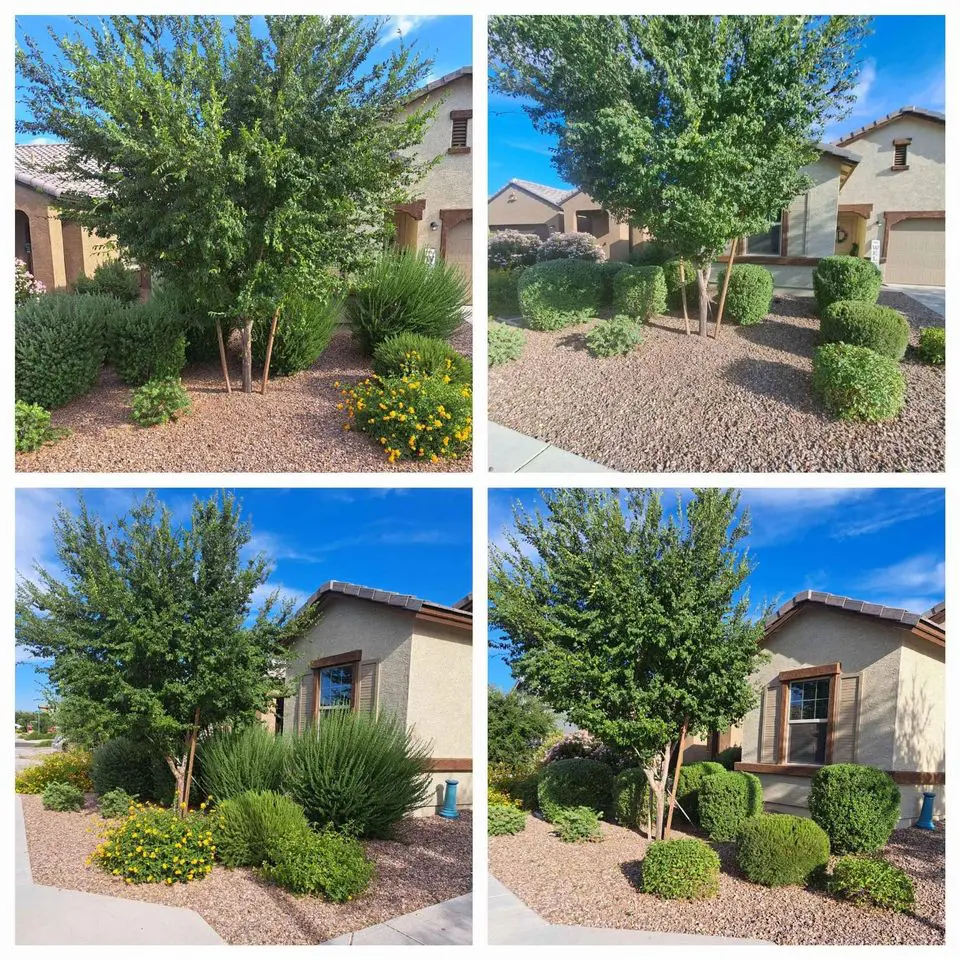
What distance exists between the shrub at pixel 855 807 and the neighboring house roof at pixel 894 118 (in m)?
12.3

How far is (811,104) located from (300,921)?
10116 millimetres

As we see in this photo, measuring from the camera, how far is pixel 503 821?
8.22 metres

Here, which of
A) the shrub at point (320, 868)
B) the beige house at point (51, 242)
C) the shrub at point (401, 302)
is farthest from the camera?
the beige house at point (51, 242)

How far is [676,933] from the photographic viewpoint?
237 inches

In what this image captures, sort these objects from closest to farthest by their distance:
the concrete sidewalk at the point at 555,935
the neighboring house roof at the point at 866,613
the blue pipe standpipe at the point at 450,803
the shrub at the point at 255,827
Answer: the concrete sidewalk at the point at 555,935
the shrub at the point at 255,827
the neighboring house roof at the point at 866,613
the blue pipe standpipe at the point at 450,803

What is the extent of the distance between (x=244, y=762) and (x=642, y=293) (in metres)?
7.98

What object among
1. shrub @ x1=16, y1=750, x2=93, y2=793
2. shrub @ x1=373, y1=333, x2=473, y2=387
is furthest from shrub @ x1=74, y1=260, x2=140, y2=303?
shrub @ x1=16, y1=750, x2=93, y2=793

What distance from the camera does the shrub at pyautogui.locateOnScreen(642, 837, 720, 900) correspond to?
641cm

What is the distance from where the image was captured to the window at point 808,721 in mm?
9414

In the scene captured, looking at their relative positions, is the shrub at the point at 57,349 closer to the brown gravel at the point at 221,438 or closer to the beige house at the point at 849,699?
the brown gravel at the point at 221,438

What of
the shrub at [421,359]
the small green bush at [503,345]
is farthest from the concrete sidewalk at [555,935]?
the small green bush at [503,345]

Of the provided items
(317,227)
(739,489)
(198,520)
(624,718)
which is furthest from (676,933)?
(317,227)
